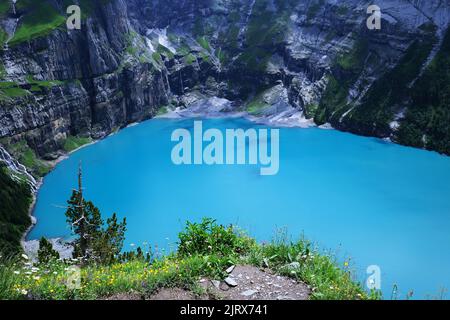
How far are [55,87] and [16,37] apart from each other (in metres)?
18.5

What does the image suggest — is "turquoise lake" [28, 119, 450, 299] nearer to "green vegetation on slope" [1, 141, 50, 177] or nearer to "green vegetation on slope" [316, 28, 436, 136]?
"green vegetation on slope" [1, 141, 50, 177]

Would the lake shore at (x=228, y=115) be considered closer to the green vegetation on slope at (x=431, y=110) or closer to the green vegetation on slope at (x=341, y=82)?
the green vegetation on slope at (x=341, y=82)

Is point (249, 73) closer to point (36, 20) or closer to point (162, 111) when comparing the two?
point (162, 111)

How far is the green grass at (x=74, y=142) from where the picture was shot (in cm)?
12938

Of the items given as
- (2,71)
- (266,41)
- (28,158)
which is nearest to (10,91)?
(2,71)

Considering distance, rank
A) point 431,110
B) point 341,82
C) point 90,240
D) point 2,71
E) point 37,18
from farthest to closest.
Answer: point 341,82, point 37,18, point 431,110, point 2,71, point 90,240

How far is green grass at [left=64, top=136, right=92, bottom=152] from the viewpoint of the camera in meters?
129

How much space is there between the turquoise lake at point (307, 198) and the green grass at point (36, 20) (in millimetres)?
37265

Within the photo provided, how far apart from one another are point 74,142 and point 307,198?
76910 millimetres

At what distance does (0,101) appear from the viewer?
10781cm

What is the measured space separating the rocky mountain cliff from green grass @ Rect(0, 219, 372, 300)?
335 ft

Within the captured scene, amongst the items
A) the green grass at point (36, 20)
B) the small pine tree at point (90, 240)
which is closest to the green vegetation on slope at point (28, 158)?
the green grass at point (36, 20)

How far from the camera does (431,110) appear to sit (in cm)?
13188
